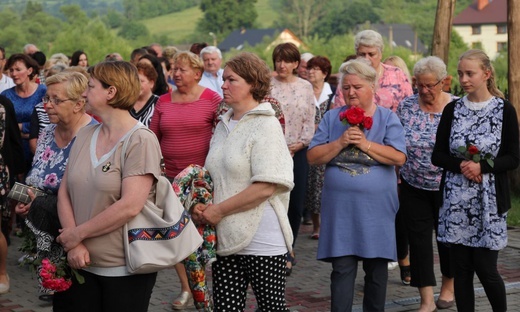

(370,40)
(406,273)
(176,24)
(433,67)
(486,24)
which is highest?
(370,40)

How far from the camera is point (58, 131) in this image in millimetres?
5738

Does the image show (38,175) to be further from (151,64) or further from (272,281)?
(151,64)

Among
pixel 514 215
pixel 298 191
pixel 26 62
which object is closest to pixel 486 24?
pixel 514 215

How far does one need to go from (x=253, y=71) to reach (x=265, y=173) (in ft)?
2.09

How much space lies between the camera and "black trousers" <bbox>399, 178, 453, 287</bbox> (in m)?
7.44

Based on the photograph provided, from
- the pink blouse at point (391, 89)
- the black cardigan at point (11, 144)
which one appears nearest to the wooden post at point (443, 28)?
the pink blouse at point (391, 89)

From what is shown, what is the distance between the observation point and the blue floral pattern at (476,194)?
6375 millimetres

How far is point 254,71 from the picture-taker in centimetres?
545

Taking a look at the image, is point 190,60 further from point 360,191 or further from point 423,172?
point 360,191

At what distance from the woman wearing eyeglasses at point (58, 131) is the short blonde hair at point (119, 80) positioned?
84 centimetres

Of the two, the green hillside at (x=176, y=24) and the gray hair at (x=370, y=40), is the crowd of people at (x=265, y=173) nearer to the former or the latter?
the gray hair at (x=370, y=40)

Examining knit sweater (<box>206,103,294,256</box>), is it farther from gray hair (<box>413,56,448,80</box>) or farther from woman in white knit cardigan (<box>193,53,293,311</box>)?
gray hair (<box>413,56,448,80</box>)

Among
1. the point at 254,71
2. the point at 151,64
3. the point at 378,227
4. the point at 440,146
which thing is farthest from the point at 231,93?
the point at 151,64

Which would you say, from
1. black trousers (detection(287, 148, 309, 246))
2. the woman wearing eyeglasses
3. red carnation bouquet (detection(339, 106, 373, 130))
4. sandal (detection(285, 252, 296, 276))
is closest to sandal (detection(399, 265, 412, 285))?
sandal (detection(285, 252, 296, 276))
